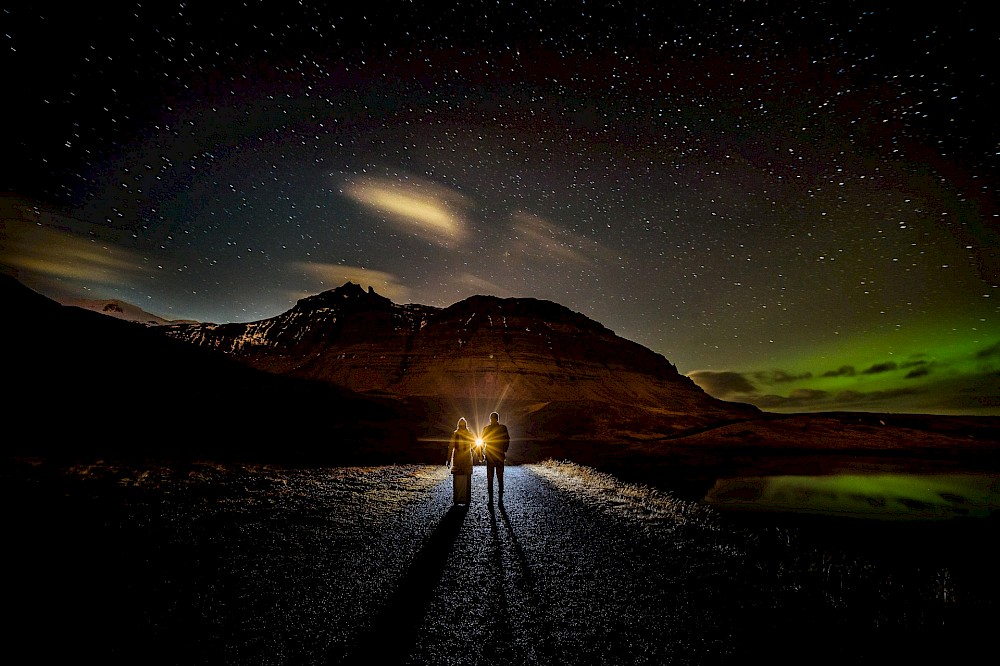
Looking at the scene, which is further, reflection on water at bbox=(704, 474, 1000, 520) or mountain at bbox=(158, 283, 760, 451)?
mountain at bbox=(158, 283, 760, 451)

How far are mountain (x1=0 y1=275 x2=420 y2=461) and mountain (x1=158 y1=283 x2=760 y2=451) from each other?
105 feet

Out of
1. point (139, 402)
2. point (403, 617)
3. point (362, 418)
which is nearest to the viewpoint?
point (403, 617)

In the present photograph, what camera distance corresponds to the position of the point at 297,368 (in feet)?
383

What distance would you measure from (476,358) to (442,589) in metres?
109

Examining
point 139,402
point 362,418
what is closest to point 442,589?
point 139,402

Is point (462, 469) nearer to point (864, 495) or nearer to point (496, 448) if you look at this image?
point (496, 448)

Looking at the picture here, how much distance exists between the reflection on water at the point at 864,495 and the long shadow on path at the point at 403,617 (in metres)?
12.2

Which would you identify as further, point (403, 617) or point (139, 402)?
point (139, 402)

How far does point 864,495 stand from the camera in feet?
61.9

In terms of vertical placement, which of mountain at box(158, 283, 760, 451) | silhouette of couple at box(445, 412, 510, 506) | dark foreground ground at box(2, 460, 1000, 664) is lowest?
dark foreground ground at box(2, 460, 1000, 664)

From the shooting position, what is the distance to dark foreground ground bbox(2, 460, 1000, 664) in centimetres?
A: 368

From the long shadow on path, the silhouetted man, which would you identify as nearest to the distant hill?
the silhouetted man

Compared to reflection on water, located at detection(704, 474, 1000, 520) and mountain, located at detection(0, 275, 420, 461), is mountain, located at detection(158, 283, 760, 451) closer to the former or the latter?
mountain, located at detection(0, 275, 420, 461)

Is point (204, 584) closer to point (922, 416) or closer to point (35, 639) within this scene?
point (35, 639)
